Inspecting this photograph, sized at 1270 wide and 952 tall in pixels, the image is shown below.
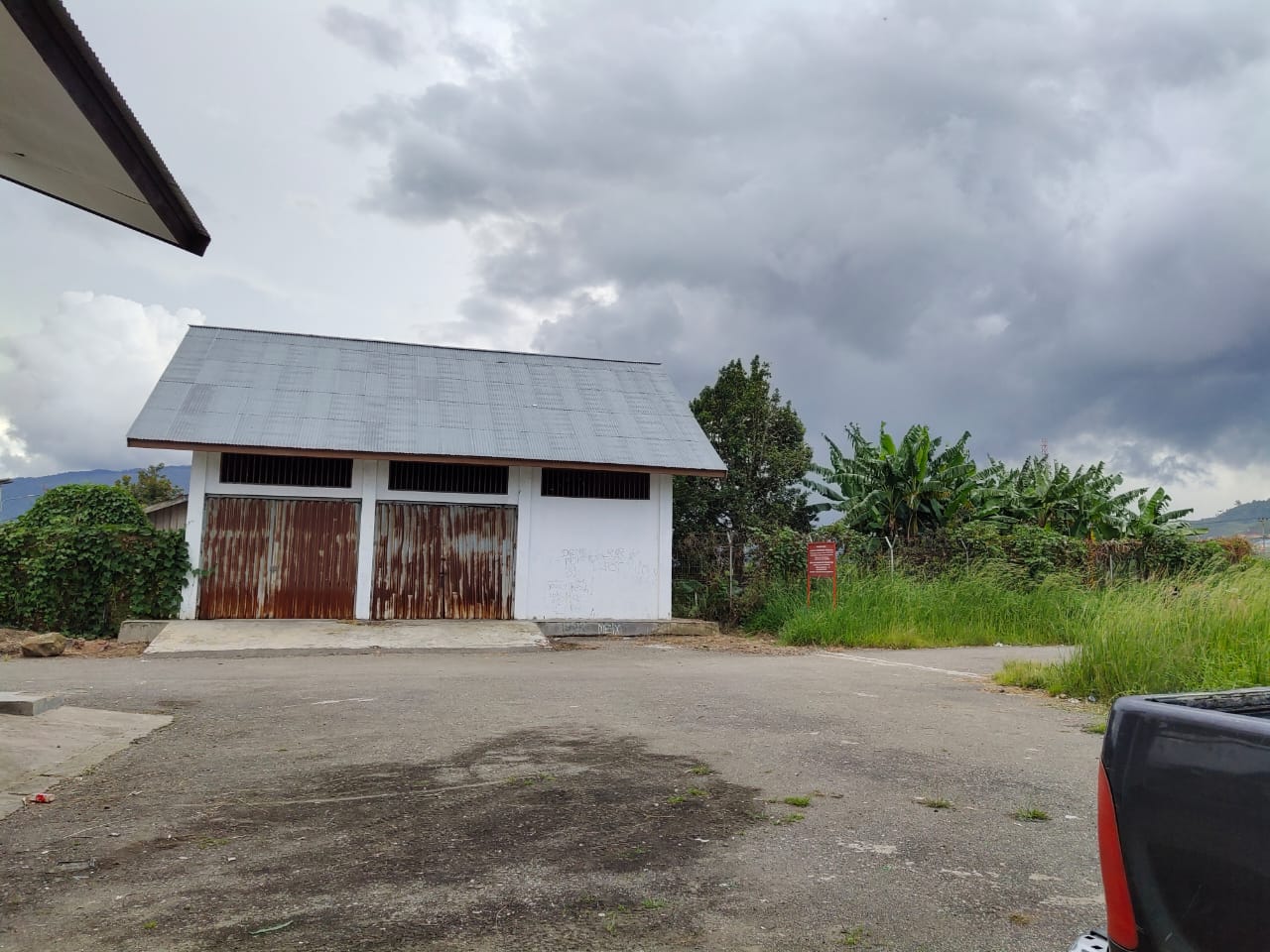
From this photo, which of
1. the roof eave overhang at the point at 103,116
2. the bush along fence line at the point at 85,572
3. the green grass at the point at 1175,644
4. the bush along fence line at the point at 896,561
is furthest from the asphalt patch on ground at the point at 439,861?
the bush along fence line at the point at 896,561

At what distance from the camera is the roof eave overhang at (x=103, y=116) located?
350cm

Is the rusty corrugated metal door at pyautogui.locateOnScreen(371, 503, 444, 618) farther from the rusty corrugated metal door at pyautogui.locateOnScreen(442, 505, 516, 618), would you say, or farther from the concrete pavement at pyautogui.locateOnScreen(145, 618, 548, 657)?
the concrete pavement at pyautogui.locateOnScreen(145, 618, 548, 657)

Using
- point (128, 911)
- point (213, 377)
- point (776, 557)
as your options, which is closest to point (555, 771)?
point (128, 911)

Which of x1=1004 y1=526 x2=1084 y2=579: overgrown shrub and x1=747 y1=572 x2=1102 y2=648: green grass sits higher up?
x1=1004 y1=526 x2=1084 y2=579: overgrown shrub

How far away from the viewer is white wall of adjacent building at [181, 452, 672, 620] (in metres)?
16.4

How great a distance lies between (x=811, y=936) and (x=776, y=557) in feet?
50.7

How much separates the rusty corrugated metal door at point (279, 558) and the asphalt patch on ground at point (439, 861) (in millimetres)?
11026

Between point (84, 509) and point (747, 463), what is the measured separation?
13492mm

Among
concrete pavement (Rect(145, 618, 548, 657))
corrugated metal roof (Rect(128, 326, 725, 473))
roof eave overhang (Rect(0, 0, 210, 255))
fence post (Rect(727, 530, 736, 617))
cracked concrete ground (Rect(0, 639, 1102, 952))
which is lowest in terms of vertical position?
cracked concrete ground (Rect(0, 639, 1102, 952))

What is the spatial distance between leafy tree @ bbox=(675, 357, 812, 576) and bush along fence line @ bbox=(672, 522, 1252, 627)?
92.8 inches

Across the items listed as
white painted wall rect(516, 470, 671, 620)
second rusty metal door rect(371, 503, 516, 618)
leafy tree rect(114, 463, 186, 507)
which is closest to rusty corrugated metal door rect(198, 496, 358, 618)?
second rusty metal door rect(371, 503, 516, 618)

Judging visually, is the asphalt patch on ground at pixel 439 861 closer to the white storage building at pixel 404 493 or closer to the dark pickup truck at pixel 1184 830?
the dark pickup truck at pixel 1184 830

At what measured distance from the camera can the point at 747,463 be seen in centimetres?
2236

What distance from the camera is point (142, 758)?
6.07 meters
